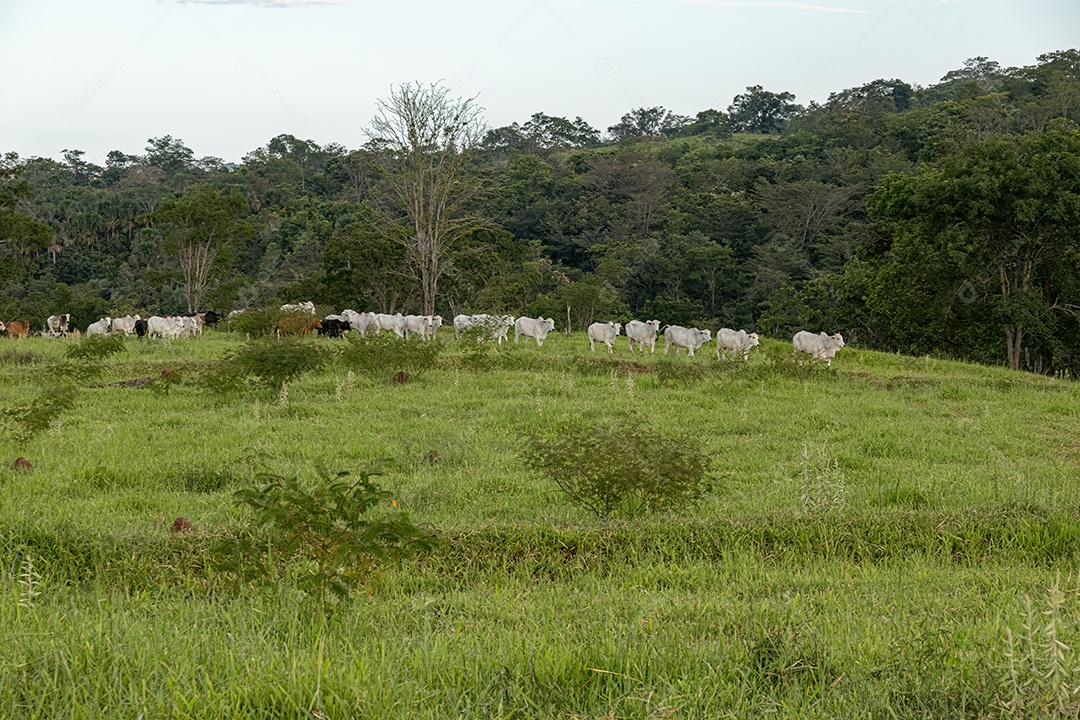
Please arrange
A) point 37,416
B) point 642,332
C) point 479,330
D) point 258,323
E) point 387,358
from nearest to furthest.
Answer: point 37,416, point 387,358, point 479,330, point 642,332, point 258,323

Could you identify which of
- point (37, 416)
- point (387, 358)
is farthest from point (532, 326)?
point (37, 416)

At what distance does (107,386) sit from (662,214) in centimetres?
4284

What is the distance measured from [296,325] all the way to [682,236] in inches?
1081

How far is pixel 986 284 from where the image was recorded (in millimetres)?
24344

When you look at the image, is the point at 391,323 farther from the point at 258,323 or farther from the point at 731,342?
the point at 731,342

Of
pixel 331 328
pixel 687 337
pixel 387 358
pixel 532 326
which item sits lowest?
pixel 387 358

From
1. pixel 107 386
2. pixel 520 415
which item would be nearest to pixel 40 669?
pixel 520 415

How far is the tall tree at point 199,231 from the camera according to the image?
Result: 1522 inches

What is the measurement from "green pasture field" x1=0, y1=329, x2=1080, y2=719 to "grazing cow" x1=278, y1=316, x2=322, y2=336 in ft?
31.3

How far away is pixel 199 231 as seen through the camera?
3959 centimetres

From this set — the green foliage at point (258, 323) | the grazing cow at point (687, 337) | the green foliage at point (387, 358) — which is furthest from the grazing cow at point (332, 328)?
the grazing cow at point (687, 337)

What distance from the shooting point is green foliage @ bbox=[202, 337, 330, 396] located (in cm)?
1253

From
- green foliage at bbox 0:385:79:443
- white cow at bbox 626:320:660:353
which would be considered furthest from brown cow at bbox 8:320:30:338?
white cow at bbox 626:320:660:353

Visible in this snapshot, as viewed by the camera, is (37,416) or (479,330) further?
(479,330)
